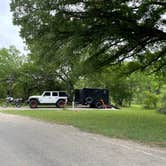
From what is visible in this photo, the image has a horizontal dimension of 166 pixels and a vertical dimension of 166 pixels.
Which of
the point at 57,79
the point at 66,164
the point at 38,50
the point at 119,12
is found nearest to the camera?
the point at 66,164

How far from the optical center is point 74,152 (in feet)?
32.5

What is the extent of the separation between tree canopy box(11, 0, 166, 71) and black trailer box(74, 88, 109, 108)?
2086 centimetres

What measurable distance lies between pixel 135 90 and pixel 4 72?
19428 millimetres

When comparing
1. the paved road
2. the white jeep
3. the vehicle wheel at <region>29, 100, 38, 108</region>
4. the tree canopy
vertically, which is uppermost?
the tree canopy

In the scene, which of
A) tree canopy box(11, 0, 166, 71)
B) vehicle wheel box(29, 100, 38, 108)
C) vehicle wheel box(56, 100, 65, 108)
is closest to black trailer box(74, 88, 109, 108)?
vehicle wheel box(56, 100, 65, 108)

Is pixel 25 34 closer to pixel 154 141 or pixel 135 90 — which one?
pixel 154 141

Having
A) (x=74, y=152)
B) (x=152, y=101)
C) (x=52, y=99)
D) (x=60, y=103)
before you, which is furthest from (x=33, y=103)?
(x=74, y=152)

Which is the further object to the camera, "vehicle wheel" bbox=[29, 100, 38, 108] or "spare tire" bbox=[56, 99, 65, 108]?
"spare tire" bbox=[56, 99, 65, 108]

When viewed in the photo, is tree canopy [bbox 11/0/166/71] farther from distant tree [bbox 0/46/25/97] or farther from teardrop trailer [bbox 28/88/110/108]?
distant tree [bbox 0/46/25/97]

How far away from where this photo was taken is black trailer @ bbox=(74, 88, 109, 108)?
4494 cm

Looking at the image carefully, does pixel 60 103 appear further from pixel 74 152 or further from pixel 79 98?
pixel 74 152

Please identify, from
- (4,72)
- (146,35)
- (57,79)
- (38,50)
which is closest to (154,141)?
(146,35)

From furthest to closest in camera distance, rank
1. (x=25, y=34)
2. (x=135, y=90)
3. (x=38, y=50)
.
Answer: (x=135, y=90) → (x=38, y=50) → (x=25, y=34)

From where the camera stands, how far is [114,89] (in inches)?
2133
